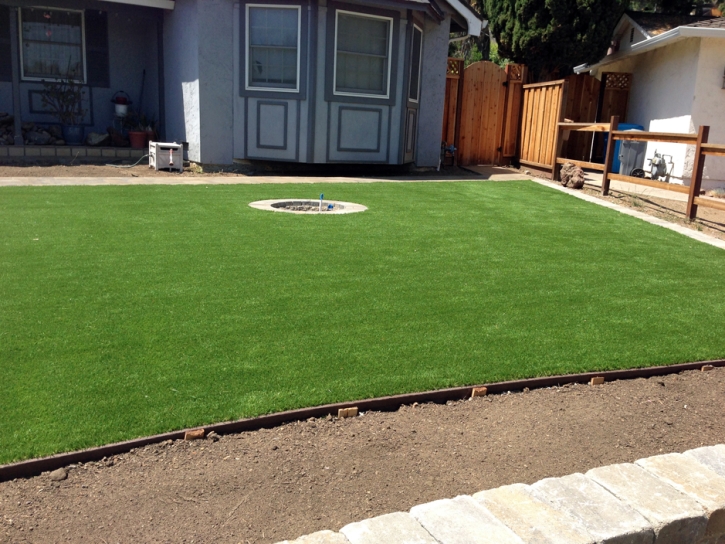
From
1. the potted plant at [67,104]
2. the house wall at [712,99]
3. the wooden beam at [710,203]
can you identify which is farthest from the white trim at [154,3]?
the house wall at [712,99]

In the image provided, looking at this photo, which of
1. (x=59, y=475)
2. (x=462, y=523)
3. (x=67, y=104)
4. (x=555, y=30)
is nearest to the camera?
(x=462, y=523)

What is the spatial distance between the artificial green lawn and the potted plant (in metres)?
6.33

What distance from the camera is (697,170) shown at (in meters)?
9.67

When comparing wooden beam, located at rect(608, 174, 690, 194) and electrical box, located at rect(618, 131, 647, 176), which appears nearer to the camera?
wooden beam, located at rect(608, 174, 690, 194)

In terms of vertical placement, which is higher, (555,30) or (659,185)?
(555,30)

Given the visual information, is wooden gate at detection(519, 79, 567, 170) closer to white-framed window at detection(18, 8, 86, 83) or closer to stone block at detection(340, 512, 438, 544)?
white-framed window at detection(18, 8, 86, 83)

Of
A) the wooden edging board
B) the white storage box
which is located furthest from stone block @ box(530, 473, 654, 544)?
the white storage box

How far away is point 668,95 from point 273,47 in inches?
336

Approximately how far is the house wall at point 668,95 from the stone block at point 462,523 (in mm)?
12933

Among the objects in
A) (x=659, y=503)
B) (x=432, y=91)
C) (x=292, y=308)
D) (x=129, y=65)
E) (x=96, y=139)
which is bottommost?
(x=659, y=503)

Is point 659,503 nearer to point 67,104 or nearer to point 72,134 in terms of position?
point 67,104

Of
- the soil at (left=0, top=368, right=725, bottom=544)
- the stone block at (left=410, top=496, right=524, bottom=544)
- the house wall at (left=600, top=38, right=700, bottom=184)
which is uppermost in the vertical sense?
the house wall at (left=600, top=38, right=700, bottom=184)

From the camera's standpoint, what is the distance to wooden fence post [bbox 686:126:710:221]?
Answer: 31.5 ft

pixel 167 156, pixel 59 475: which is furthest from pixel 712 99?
pixel 59 475
